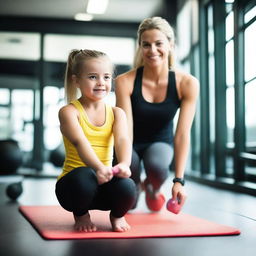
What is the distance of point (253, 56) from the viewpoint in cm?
329

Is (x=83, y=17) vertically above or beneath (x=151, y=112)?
above

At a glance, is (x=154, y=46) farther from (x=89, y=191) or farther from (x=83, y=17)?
(x=83, y=17)

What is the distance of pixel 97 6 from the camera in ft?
19.0

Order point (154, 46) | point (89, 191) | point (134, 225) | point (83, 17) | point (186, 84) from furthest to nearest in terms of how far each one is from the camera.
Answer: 1. point (83, 17)
2. point (186, 84)
3. point (154, 46)
4. point (134, 225)
5. point (89, 191)

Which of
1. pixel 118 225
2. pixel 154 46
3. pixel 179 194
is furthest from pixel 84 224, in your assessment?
pixel 154 46

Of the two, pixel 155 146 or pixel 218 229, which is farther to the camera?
pixel 155 146

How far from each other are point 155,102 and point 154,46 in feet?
0.97

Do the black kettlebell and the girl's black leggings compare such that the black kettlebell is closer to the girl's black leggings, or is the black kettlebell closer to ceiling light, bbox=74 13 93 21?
the girl's black leggings

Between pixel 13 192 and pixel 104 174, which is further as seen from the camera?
pixel 13 192

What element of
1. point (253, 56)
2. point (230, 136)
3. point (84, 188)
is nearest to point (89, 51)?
point (84, 188)

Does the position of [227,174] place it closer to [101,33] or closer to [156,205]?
[156,205]

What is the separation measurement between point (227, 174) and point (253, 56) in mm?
1241

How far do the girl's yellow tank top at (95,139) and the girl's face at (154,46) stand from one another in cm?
45

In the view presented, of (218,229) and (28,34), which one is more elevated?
(28,34)
